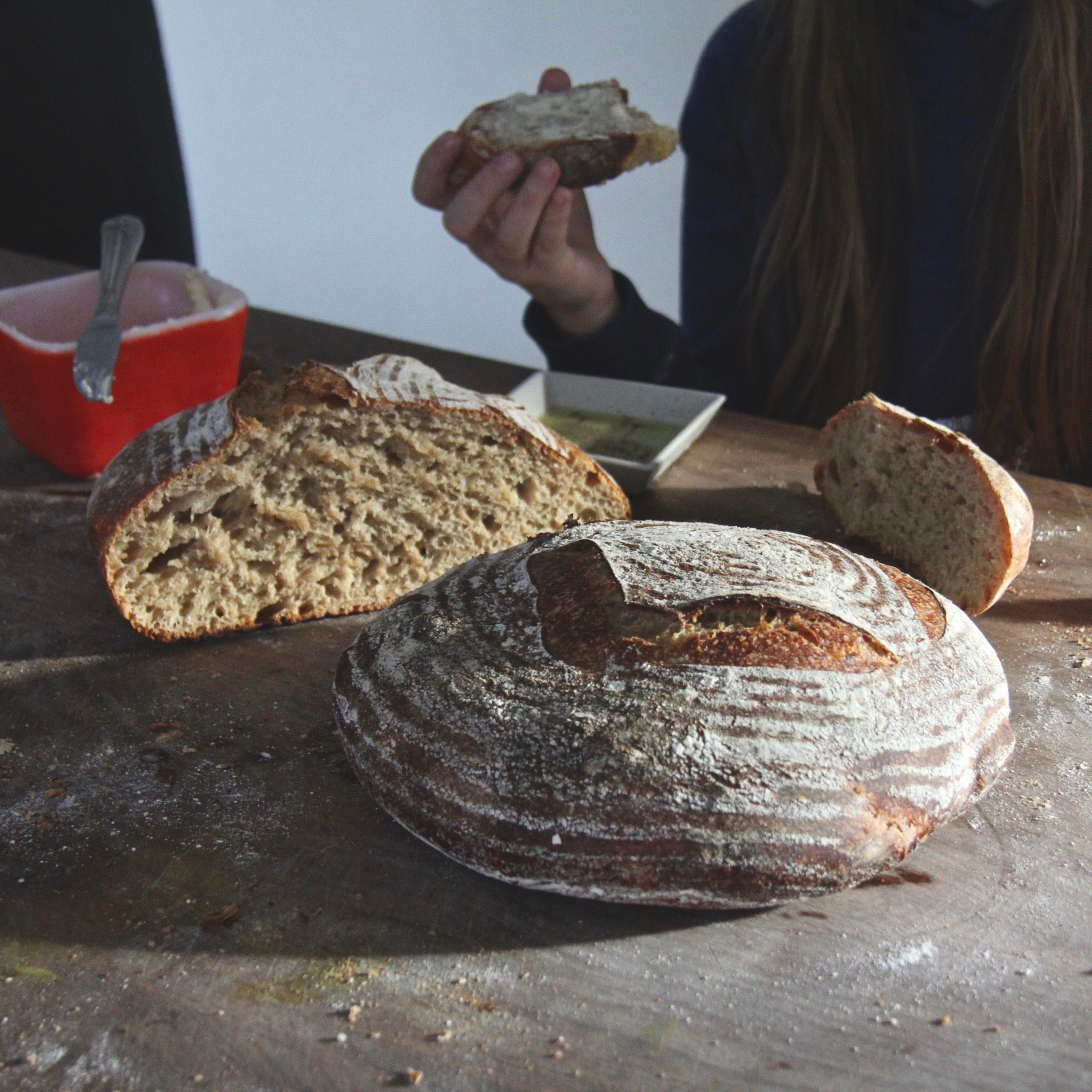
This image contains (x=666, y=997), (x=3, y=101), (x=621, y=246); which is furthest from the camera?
(x=621, y=246)

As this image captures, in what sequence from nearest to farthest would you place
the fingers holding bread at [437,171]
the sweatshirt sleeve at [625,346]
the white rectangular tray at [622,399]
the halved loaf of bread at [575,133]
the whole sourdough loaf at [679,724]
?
the whole sourdough loaf at [679,724]
the halved loaf of bread at [575,133]
the fingers holding bread at [437,171]
the white rectangular tray at [622,399]
the sweatshirt sleeve at [625,346]

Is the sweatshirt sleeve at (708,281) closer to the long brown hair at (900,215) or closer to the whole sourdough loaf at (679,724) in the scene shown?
the long brown hair at (900,215)

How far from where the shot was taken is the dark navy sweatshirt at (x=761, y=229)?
8.27 feet

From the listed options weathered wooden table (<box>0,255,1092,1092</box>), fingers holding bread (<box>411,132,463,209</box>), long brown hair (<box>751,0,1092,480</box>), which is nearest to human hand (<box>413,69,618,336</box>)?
fingers holding bread (<box>411,132,463,209</box>)

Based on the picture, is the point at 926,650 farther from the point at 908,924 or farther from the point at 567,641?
the point at 567,641

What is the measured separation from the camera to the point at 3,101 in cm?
457

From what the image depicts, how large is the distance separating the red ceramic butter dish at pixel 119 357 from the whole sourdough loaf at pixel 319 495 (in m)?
0.36

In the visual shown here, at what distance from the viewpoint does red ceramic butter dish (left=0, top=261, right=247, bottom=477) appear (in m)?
2.16

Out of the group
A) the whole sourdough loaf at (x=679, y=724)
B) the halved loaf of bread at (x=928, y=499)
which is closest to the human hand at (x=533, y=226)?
the halved loaf of bread at (x=928, y=499)

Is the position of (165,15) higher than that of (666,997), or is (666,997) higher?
(165,15)

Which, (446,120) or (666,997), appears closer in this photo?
(666,997)

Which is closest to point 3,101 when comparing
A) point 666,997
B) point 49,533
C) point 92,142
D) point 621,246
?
point 92,142

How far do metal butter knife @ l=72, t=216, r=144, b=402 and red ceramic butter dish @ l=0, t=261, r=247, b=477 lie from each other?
0.14ft

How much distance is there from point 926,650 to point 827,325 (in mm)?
1393
